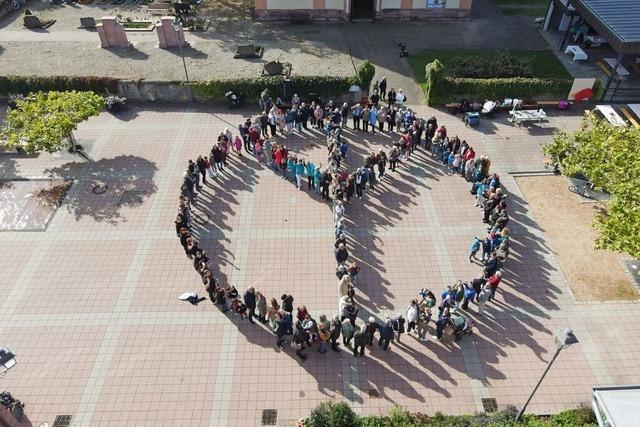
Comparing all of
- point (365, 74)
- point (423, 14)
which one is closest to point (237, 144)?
point (365, 74)

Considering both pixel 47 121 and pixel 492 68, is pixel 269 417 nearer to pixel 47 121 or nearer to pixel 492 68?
pixel 47 121

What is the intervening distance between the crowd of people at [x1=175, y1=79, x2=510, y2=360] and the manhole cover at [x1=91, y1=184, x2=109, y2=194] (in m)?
4.13

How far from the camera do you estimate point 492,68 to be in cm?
2812

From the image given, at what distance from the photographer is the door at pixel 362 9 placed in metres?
35.4

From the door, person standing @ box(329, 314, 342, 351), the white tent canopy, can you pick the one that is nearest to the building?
the door

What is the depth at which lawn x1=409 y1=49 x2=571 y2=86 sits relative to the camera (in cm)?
2938

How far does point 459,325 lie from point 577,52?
2286 centimetres

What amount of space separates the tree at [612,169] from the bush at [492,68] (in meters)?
7.47

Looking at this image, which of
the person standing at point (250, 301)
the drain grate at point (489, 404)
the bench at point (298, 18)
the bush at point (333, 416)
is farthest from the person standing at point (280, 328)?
the bench at point (298, 18)

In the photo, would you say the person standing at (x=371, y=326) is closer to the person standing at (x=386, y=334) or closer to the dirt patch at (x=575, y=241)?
the person standing at (x=386, y=334)

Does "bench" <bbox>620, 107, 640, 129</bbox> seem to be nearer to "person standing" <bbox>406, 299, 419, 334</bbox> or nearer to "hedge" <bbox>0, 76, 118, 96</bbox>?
"person standing" <bbox>406, 299, 419, 334</bbox>

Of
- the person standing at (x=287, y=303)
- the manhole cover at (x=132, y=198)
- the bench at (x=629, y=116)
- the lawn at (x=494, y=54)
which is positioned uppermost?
the bench at (x=629, y=116)

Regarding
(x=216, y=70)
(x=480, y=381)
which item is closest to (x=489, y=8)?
(x=216, y=70)

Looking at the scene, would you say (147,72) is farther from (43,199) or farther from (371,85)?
(371,85)
